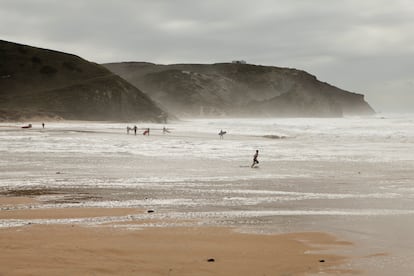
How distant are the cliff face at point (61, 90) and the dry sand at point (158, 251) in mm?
99308

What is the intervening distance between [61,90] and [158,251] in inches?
5240

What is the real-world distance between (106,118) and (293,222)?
11911 centimetres

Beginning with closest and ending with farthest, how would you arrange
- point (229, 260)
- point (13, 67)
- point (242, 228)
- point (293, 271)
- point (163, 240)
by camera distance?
point (293, 271) < point (229, 260) < point (163, 240) < point (242, 228) < point (13, 67)

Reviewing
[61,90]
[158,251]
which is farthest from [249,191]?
[61,90]

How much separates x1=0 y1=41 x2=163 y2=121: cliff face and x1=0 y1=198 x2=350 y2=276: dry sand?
3910 inches

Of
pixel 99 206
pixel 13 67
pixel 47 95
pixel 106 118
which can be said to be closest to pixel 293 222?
pixel 99 206

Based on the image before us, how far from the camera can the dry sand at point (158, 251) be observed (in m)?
7.64

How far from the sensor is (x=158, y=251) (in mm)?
8789

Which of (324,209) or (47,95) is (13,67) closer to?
(47,95)

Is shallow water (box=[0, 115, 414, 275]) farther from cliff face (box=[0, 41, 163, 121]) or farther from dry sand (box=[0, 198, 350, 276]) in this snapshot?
cliff face (box=[0, 41, 163, 121])

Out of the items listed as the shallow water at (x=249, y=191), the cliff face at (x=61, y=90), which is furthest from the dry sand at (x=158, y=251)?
the cliff face at (x=61, y=90)

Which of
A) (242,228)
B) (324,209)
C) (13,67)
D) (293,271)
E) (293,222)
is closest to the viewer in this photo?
(293,271)

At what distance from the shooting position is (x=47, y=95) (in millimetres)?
130875

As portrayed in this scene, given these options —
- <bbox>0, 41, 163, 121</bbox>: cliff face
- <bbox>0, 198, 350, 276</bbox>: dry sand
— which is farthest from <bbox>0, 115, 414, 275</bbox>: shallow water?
<bbox>0, 41, 163, 121</bbox>: cliff face
